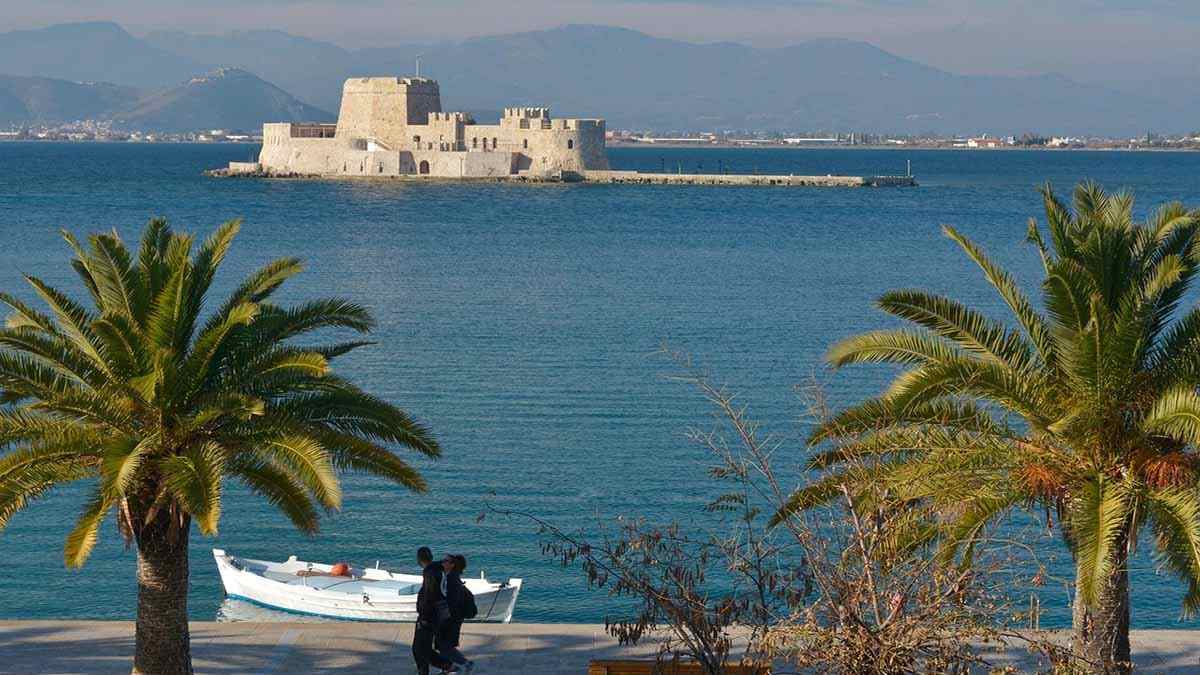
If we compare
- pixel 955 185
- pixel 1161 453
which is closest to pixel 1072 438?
pixel 1161 453

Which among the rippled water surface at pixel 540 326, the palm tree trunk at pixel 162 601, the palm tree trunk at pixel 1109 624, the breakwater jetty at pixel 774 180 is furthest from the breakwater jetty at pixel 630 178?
the palm tree trunk at pixel 1109 624

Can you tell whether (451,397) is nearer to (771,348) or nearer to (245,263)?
(771,348)

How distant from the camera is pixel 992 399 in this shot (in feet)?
32.4

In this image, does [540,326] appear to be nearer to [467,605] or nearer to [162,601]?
[467,605]

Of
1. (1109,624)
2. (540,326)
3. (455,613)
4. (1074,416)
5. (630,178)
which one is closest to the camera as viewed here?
(1074,416)

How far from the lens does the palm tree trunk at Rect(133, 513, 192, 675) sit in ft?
32.7

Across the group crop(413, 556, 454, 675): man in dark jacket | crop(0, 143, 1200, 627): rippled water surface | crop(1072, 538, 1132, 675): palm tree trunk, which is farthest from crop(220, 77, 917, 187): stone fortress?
crop(1072, 538, 1132, 675): palm tree trunk

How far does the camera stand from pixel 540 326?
31828 mm

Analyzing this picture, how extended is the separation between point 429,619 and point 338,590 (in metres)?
4.69

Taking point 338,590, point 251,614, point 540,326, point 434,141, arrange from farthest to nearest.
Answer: point 434,141 < point 540,326 < point 251,614 < point 338,590

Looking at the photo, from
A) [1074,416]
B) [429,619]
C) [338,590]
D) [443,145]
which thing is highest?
[1074,416]

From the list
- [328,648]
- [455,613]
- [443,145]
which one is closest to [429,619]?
[455,613]

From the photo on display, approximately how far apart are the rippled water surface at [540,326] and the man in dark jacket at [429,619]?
16.0 feet

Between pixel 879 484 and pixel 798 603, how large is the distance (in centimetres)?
122
